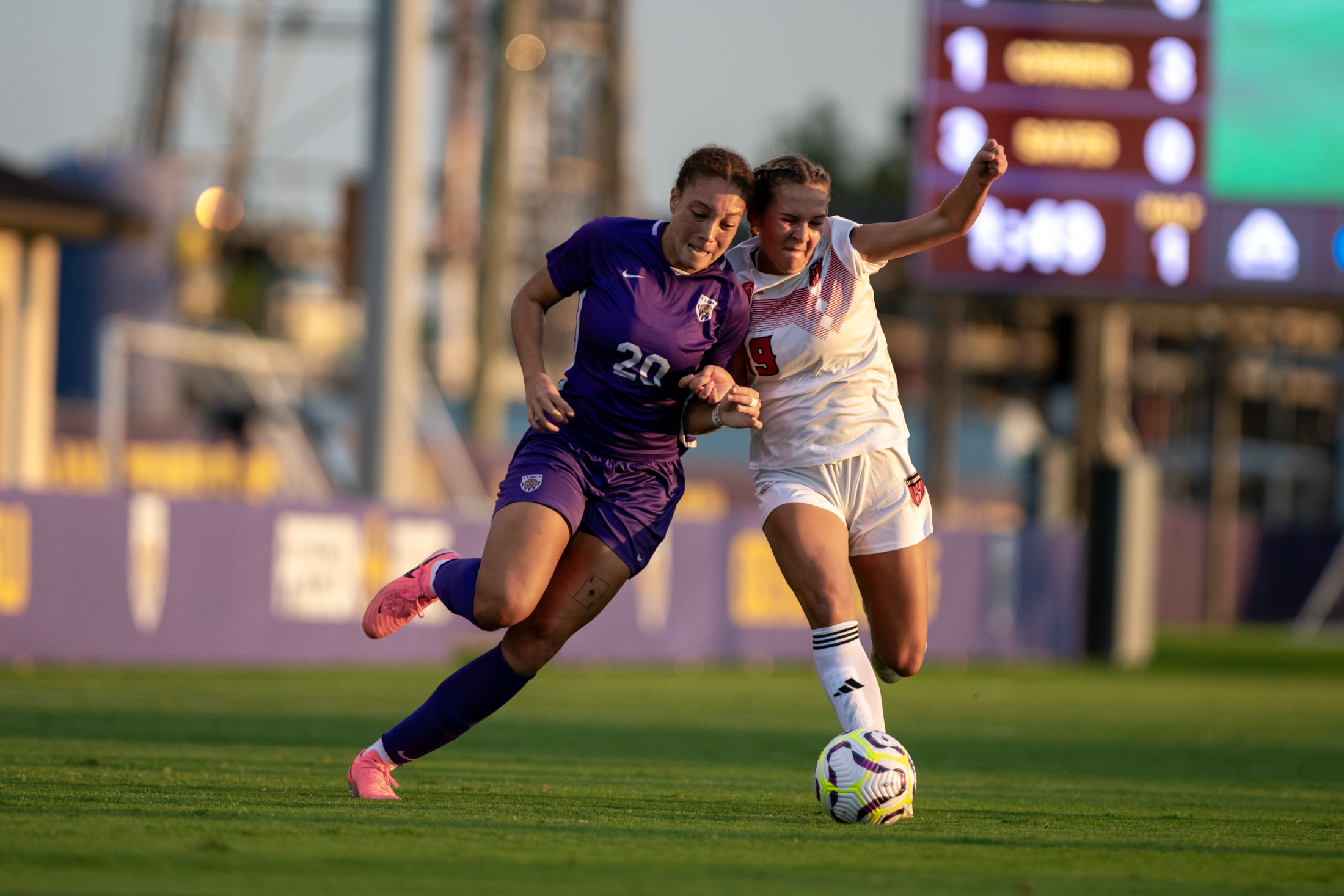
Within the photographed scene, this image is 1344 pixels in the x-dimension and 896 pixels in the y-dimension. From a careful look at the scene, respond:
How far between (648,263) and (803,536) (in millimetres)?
1088

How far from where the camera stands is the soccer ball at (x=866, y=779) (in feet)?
18.1

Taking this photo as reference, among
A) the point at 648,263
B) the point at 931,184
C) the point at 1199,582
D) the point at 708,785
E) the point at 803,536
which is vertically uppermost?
the point at 931,184

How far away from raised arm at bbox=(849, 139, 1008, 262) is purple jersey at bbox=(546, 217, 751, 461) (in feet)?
1.64

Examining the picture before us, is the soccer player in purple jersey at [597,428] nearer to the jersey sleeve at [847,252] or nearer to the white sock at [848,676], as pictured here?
the jersey sleeve at [847,252]

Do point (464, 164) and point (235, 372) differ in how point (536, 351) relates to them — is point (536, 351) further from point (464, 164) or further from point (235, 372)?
point (464, 164)

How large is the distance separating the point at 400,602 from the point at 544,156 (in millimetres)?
33718

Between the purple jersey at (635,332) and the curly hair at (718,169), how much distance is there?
309mm

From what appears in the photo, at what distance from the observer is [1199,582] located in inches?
1428

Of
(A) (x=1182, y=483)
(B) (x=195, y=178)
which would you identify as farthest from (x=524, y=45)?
(A) (x=1182, y=483)

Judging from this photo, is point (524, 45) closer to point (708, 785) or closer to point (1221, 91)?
point (1221, 91)

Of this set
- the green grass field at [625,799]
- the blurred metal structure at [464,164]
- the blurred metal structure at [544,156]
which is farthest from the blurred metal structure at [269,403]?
the blurred metal structure at [464,164]

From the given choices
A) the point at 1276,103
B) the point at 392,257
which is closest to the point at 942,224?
the point at 392,257

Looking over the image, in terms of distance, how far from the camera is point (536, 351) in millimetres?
5867

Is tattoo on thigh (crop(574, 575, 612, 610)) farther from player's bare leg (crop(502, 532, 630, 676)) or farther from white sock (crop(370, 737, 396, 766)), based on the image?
white sock (crop(370, 737, 396, 766))
